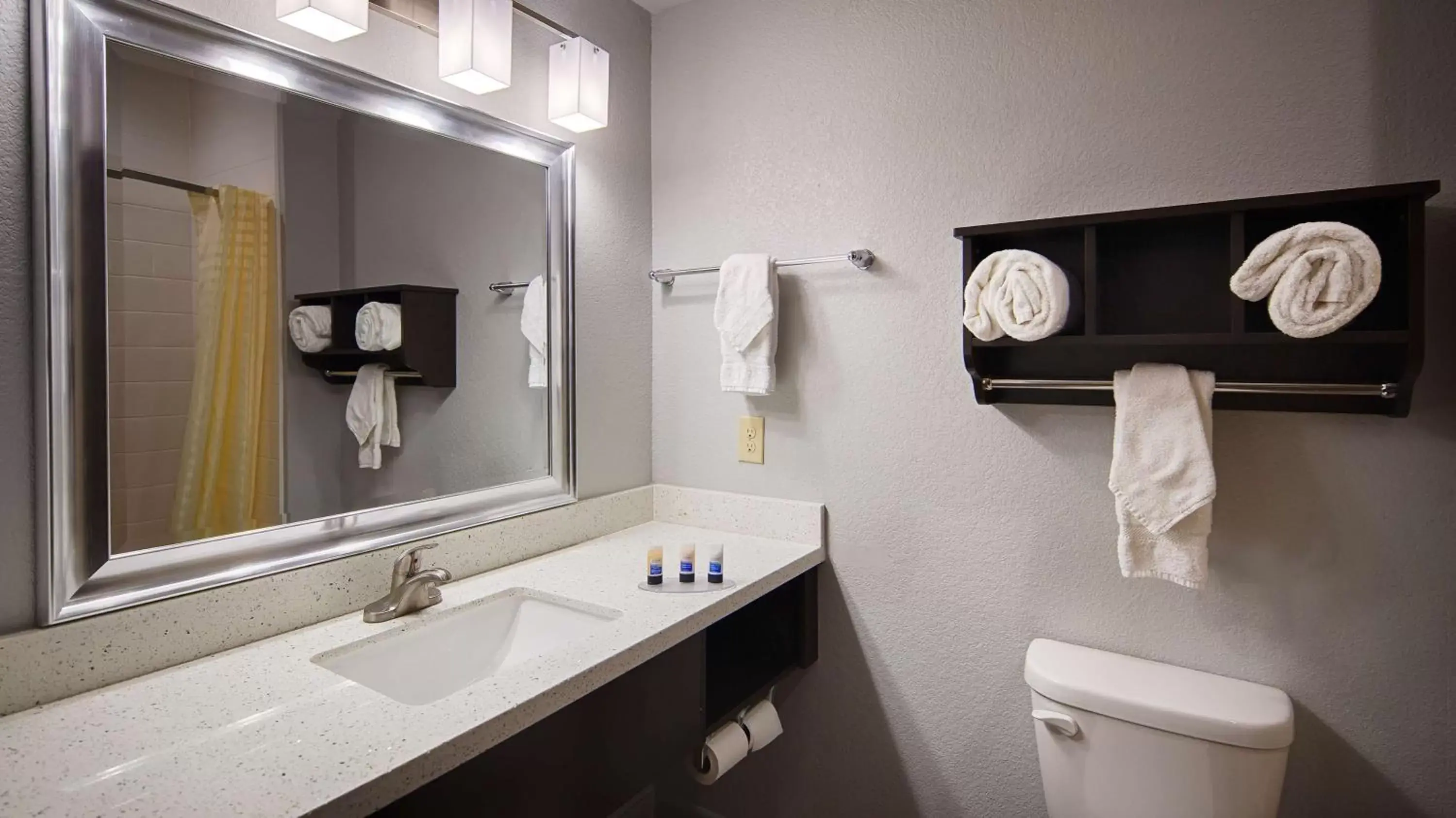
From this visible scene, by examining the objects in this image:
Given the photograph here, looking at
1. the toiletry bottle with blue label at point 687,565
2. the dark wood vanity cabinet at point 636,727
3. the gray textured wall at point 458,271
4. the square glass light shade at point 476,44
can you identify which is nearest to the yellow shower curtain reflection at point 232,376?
the gray textured wall at point 458,271

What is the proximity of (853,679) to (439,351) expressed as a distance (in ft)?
4.05

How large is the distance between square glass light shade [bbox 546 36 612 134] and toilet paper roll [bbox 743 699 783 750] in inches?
54.0

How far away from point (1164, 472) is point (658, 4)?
172 cm

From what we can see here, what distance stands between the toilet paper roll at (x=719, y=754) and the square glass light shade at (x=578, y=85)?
1367 mm

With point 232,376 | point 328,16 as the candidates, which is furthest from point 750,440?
point 328,16

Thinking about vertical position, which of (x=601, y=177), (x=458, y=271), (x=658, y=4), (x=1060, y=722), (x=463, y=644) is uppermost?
(x=658, y=4)

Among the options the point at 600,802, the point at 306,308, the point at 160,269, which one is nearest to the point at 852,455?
the point at 600,802

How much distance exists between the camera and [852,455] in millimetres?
1783

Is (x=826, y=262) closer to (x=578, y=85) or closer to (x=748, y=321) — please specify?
(x=748, y=321)

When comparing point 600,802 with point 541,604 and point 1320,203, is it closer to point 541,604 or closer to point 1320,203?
point 541,604

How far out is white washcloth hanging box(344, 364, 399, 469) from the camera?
140 cm

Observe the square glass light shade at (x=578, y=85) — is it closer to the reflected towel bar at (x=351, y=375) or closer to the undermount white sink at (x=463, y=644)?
the reflected towel bar at (x=351, y=375)

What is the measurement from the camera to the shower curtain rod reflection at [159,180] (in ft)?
3.47

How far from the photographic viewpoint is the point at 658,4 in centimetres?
203
